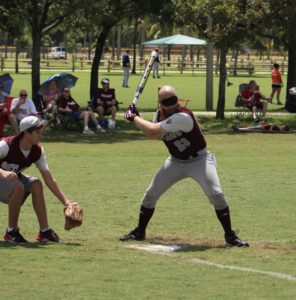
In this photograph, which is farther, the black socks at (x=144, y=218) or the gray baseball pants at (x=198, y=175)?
the black socks at (x=144, y=218)

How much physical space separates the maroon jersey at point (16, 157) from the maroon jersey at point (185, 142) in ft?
4.70

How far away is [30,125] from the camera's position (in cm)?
969

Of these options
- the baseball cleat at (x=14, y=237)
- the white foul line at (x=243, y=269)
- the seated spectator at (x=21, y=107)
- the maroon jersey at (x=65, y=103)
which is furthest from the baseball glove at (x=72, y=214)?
the maroon jersey at (x=65, y=103)

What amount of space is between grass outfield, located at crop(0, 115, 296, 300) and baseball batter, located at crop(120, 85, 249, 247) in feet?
1.77

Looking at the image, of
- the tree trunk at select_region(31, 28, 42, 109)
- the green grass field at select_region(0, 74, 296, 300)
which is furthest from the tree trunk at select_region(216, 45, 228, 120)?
the green grass field at select_region(0, 74, 296, 300)

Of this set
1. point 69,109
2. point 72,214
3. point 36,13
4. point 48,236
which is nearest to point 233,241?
point 72,214

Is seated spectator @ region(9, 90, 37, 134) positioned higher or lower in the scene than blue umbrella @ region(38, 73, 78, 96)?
lower

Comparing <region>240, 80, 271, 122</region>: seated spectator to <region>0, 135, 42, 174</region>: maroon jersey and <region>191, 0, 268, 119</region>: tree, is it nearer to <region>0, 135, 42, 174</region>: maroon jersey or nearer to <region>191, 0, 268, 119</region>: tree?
<region>191, 0, 268, 119</region>: tree

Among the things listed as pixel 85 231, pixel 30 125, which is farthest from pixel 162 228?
pixel 30 125

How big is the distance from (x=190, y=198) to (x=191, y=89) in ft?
114

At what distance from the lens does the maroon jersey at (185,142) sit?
1001 cm

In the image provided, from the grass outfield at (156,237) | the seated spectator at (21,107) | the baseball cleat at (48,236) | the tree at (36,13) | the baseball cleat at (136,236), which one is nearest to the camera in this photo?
the grass outfield at (156,237)

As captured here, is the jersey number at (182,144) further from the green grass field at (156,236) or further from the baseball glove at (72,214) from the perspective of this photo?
the baseball glove at (72,214)

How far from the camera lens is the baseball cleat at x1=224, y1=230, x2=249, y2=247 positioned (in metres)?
10.1
